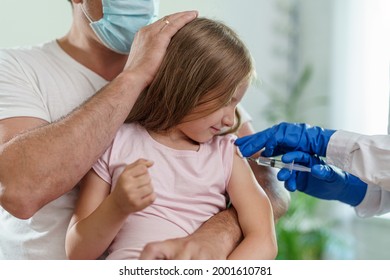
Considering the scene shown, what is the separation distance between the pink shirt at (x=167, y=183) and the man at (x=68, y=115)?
2.2 inches

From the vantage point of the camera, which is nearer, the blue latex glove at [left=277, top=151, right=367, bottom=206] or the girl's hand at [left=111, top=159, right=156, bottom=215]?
the girl's hand at [left=111, top=159, right=156, bottom=215]

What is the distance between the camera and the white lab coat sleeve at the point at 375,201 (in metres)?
1.81

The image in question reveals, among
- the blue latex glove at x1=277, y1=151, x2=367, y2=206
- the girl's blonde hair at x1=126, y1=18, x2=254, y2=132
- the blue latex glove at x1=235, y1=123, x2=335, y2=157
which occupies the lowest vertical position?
the blue latex glove at x1=277, y1=151, x2=367, y2=206

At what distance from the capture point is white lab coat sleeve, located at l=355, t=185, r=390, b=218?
5.93 ft

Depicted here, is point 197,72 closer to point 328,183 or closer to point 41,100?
point 41,100

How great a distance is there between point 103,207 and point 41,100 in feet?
1.57

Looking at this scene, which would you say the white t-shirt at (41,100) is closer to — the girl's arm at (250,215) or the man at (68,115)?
the man at (68,115)

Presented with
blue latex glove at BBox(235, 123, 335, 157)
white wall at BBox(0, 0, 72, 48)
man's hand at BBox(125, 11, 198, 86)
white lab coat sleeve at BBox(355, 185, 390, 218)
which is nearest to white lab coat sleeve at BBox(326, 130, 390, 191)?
blue latex glove at BBox(235, 123, 335, 157)

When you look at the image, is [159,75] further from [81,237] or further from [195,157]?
[81,237]

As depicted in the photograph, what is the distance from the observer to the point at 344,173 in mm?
1786

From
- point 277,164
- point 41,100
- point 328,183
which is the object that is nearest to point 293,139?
point 277,164

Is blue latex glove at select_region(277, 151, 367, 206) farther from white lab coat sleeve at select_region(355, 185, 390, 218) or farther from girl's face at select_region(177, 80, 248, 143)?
girl's face at select_region(177, 80, 248, 143)

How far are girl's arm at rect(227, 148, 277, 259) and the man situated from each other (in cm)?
3

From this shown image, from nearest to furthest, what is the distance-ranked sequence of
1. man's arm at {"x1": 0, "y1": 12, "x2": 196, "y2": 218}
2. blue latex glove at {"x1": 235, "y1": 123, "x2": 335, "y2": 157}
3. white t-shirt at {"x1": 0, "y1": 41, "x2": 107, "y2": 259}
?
man's arm at {"x1": 0, "y1": 12, "x2": 196, "y2": 218}
white t-shirt at {"x1": 0, "y1": 41, "x2": 107, "y2": 259}
blue latex glove at {"x1": 235, "y1": 123, "x2": 335, "y2": 157}
